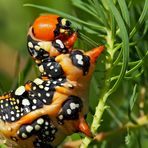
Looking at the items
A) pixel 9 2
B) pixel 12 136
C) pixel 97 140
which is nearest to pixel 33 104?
pixel 12 136

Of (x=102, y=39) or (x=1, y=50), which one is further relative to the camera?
(x=1, y=50)

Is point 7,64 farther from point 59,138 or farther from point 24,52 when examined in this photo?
point 59,138

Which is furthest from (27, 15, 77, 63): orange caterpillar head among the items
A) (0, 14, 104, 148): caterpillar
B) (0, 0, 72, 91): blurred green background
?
(0, 0, 72, 91): blurred green background

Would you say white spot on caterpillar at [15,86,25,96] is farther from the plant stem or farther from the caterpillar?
the plant stem

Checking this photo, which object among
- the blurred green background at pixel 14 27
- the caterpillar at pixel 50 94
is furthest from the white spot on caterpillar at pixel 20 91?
the blurred green background at pixel 14 27

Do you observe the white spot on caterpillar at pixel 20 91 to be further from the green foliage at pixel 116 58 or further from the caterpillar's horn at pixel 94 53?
the caterpillar's horn at pixel 94 53

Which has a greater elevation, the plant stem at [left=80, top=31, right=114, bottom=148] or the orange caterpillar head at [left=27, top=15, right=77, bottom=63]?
the orange caterpillar head at [left=27, top=15, right=77, bottom=63]

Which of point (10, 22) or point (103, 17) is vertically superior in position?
point (103, 17)
